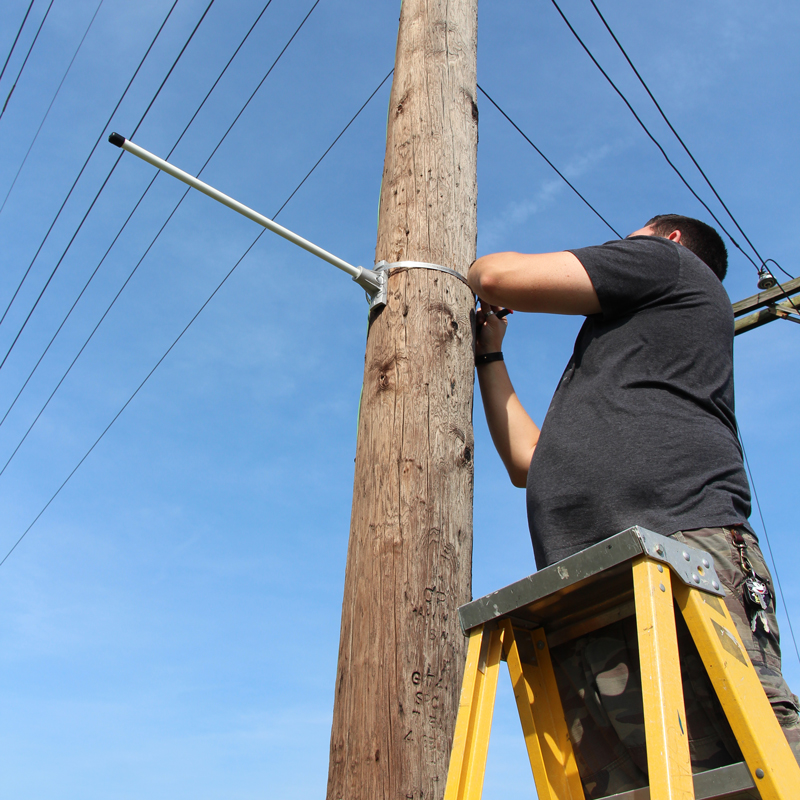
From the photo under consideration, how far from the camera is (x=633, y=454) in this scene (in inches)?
74.5

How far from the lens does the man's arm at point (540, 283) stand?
212 cm

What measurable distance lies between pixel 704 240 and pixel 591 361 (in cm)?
77

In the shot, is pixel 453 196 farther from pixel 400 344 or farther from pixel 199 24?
pixel 199 24

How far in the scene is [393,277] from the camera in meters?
2.77

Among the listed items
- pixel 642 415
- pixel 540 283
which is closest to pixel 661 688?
pixel 642 415

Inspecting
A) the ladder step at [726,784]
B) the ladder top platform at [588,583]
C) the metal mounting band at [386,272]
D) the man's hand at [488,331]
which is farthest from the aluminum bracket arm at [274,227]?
the ladder step at [726,784]

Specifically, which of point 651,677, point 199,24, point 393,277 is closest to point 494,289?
point 393,277

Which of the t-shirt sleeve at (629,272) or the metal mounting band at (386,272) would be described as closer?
the t-shirt sleeve at (629,272)

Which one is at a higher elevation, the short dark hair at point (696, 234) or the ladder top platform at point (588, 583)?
the short dark hair at point (696, 234)

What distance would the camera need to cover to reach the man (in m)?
1.63

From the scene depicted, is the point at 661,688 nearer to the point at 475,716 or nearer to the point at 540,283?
the point at 475,716

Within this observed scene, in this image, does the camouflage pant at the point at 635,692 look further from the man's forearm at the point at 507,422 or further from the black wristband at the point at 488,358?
the black wristband at the point at 488,358

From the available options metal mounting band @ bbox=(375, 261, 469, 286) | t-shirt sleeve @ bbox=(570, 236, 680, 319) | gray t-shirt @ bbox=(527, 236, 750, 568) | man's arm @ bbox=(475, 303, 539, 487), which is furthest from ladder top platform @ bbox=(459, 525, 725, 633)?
metal mounting band @ bbox=(375, 261, 469, 286)

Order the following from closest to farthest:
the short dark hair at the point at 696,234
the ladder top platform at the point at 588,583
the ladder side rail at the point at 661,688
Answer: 1. the ladder side rail at the point at 661,688
2. the ladder top platform at the point at 588,583
3. the short dark hair at the point at 696,234
